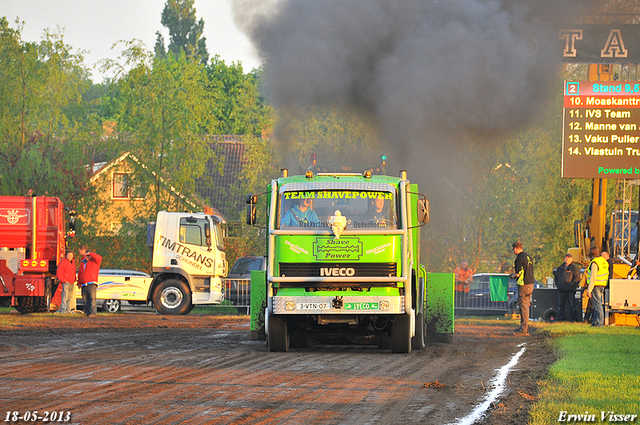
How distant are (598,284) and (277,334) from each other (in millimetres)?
9211

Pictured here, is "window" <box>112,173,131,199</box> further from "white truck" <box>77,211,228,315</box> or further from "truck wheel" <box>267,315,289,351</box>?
"truck wheel" <box>267,315,289,351</box>

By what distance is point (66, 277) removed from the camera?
76.8 ft

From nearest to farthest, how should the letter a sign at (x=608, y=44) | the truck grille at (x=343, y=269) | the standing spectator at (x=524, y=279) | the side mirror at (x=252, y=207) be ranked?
the truck grille at (x=343, y=269)
the side mirror at (x=252, y=207)
the standing spectator at (x=524, y=279)
the letter a sign at (x=608, y=44)

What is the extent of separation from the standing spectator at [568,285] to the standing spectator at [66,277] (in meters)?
12.6

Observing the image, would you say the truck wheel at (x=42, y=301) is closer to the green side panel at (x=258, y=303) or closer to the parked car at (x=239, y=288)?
the parked car at (x=239, y=288)

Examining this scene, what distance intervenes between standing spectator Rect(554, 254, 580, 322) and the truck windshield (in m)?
9.70

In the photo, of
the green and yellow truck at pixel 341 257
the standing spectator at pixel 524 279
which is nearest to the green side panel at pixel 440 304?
the green and yellow truck at pixel 341 257

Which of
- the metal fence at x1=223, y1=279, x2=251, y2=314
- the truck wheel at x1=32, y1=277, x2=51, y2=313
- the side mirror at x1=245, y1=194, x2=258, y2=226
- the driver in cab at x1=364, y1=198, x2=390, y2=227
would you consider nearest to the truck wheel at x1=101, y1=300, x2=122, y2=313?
the truck wheel at x1=32, y1=277, x2=51, y2=313

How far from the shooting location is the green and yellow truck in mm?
13062

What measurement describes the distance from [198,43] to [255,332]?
239 feet

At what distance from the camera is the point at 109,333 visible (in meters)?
17.8

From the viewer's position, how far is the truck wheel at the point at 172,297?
2550 cm

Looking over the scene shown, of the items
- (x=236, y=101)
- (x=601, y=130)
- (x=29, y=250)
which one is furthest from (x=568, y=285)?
(x=236, y=101)

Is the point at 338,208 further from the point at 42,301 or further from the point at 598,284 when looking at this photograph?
the point at 42,301
